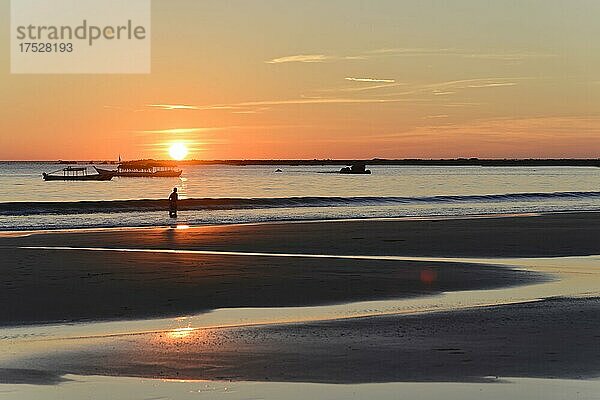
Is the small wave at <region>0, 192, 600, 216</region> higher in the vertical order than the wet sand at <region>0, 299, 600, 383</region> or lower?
lower

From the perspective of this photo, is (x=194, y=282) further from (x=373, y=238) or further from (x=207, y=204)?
(x=207, y=204)

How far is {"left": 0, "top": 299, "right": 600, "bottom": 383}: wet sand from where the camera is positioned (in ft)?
37.8

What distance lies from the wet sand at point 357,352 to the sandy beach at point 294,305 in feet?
0.08

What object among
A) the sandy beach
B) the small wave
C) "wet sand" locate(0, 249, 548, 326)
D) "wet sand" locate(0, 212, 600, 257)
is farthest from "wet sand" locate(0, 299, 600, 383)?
the small wave

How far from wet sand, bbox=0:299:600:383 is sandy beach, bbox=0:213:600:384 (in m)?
0.02

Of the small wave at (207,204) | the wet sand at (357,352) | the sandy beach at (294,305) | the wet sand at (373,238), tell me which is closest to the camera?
the wet sand at (357,352)

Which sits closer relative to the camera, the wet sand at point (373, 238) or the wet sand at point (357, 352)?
the wet sand at point (357, 352)

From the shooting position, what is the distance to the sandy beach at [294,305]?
11.9 metres

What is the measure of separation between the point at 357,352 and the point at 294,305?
191 inches

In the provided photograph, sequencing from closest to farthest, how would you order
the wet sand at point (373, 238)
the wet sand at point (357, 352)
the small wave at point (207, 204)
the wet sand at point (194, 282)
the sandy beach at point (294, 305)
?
1. the wet sand at point (357, 352)
2. the sandy beach at point (294, 305)
3. the wet sand at point (194, 282)
4. the wet sand at point (373, 238)
5. the small wave at point (207, 204)

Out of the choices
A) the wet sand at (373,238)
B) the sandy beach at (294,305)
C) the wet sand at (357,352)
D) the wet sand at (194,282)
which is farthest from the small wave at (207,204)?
the wet sand at (357,352)

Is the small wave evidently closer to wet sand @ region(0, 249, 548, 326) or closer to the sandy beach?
the sandy beach

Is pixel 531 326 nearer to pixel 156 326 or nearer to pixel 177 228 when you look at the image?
pixel 156 326

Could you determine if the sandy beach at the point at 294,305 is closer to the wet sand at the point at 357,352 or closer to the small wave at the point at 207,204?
the wet sand at the point at 357,352
